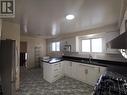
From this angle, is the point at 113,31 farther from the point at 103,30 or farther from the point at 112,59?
the point at 112,59

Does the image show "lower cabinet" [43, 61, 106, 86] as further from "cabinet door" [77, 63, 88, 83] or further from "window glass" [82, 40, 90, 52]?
"window glass" [82, 40, 90, 52]

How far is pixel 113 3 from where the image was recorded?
5.84 ft

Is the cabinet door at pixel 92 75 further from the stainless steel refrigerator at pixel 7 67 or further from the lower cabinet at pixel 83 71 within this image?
the stainless steel refrigerator at pixel 7 67

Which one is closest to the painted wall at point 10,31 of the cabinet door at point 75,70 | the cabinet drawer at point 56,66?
the cabinet drawer at point 56,66

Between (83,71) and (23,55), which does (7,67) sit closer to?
(83,71)

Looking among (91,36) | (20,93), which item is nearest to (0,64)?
(20,93)

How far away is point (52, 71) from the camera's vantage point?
4.07 metres

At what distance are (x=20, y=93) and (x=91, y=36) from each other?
3.61 metres

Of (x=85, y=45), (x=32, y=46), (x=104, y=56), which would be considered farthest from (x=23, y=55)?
(x=104, y=56)

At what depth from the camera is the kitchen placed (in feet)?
6.03

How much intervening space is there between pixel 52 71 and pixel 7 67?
222 cm

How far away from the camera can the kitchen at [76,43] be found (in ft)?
6.03

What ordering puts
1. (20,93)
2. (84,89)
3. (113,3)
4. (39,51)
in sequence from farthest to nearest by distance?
(39,51)
(84,89)
(20,93)
(113,3)

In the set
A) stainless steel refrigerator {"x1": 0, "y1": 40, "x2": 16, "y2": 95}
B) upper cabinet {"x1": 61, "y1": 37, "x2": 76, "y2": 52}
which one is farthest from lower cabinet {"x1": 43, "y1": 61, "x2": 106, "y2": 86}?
stainless steel refrigerator {"x1": 0, "y1": 40, "x2": 16, "y2": 95}
